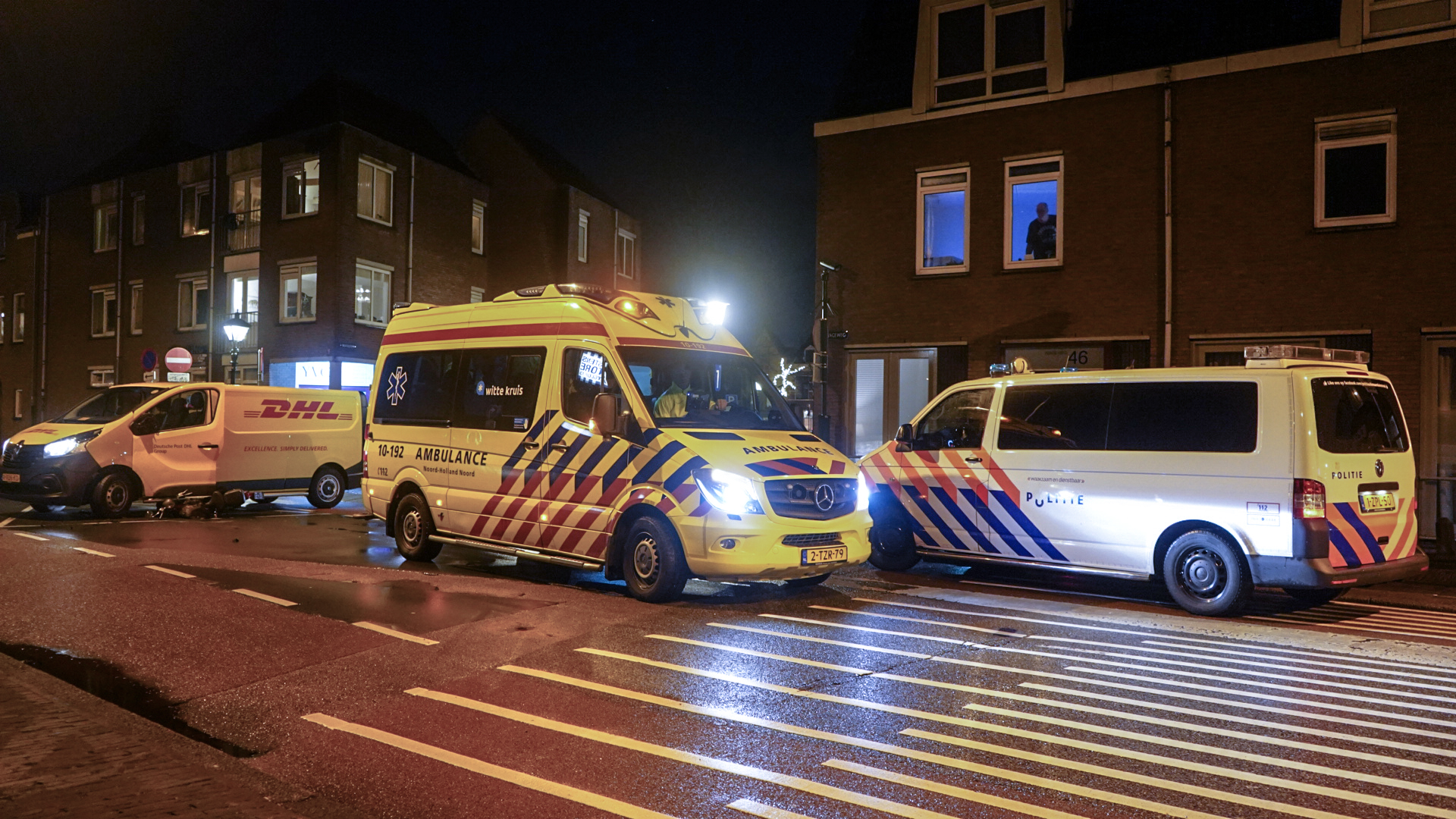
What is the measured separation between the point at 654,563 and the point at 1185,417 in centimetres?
479

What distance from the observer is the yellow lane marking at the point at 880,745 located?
4109 mm

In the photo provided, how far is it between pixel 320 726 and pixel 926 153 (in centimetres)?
1410

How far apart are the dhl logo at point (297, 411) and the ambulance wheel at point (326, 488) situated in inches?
35.3

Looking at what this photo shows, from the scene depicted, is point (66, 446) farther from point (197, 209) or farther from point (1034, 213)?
point (197, 209)

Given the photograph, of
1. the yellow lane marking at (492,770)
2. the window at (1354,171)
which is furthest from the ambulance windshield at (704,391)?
the window at (1354,171)

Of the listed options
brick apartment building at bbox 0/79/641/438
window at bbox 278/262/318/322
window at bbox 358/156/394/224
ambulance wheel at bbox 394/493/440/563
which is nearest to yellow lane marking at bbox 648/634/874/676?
ambulance wheel at bbox 394/493/440/563

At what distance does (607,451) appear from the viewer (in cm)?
898

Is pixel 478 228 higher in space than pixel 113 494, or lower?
higher

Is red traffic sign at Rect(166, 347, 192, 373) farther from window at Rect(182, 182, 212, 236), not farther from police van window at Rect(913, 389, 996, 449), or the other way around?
police van window at Rect(913, 389, 996, 449)

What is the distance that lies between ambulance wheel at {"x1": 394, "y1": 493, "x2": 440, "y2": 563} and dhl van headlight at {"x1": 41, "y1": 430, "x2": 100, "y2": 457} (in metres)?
6.51

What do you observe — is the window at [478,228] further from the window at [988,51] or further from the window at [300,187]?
the window at [988,51]

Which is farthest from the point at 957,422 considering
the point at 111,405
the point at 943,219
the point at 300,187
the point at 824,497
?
the point at 300,187

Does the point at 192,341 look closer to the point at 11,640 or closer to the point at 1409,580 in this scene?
the point at 11,640

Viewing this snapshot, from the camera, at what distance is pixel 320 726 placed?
5160 mm
